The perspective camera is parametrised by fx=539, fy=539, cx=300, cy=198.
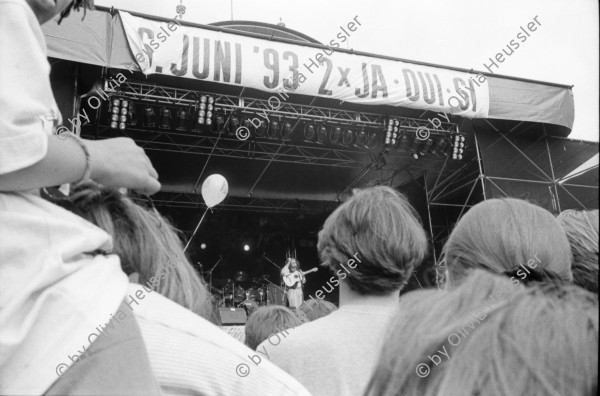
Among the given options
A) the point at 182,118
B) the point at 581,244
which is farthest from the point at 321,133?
the point at 581,244

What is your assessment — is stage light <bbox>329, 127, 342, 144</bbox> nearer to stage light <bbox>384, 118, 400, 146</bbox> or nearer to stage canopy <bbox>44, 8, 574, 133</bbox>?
stage light <bbox>384, 118, 400, 146</bbox>

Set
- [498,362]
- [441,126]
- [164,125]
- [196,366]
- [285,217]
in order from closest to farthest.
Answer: [498,362] < [196,366] < [164,125] < [441,126] < [285,217]

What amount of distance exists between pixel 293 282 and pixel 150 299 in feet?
28.9

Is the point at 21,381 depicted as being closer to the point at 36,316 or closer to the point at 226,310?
the point at 36,316

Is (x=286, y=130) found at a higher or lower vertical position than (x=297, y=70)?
lower

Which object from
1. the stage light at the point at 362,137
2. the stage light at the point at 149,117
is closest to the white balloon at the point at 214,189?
the stage light at the point at 149,117

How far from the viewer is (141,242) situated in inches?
33.9

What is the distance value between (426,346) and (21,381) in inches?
17.2

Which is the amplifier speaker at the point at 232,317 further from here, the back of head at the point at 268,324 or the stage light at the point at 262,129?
the back of head at the point at 268,324

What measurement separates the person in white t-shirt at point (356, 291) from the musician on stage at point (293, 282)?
781 centimetres

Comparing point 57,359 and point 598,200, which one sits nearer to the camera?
point 598,200

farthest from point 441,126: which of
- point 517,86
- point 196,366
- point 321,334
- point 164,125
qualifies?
point 196,366

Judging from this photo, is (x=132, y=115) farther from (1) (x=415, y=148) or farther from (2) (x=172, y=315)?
(2) (x=172, y=315)

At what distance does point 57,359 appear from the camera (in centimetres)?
61
